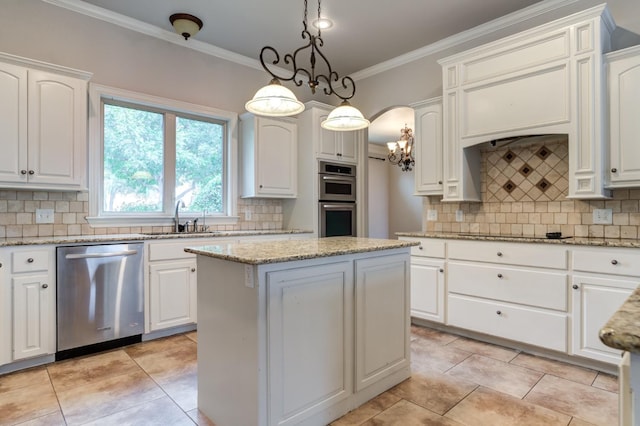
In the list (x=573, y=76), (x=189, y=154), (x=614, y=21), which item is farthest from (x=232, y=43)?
(x=614, y=21)

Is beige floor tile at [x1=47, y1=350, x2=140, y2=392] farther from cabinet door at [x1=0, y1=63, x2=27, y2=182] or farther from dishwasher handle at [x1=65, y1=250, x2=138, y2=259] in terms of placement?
cabinet door at [x1=0, y1=63, x2=27, y2=182]

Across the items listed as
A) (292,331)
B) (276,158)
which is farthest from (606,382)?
(276,158)

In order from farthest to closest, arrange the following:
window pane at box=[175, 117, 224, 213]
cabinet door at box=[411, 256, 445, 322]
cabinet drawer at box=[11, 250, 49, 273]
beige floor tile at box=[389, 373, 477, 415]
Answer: window pane at box=[175, 117, 224, 213] → cabinet door at box=[411, 256, 445, 322] → cabinet drawer at box=[11, 250, 49, 273] → beige floor tile at box=[389, 373, 477, 415]

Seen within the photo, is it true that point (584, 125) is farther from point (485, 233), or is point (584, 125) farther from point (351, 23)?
point (351, 23)

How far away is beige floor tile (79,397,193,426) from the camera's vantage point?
1.97 metres

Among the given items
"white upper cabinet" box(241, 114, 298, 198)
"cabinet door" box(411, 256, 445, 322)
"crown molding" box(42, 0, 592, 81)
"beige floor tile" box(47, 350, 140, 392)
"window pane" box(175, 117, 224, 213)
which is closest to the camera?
"beige floor tile" box(47, 350, 140, 392)

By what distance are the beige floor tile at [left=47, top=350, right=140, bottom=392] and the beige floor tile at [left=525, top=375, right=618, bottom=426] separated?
2729mm

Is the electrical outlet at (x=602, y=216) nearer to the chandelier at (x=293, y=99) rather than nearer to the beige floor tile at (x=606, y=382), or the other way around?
the beige floor tile at (x=606, y=382)

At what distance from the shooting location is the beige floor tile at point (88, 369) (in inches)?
96.6

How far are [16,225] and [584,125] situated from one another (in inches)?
177

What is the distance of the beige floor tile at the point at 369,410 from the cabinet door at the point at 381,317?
0.11 metres

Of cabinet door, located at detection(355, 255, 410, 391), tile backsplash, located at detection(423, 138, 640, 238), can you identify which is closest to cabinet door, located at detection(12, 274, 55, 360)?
cabinet door, located at detection(355, 255, 410, 391)

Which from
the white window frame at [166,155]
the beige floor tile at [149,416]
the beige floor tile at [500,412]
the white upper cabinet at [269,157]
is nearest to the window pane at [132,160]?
the white window frame at [166,155]

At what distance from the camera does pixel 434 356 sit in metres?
2.89
